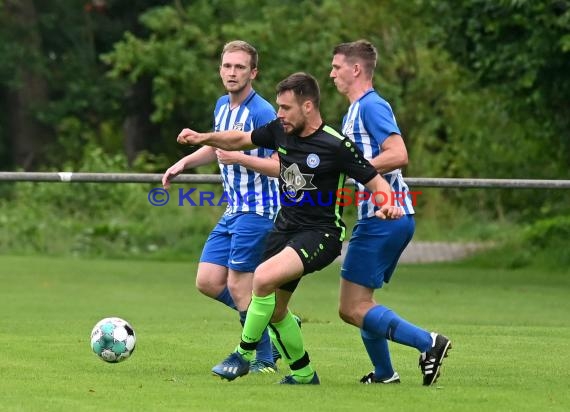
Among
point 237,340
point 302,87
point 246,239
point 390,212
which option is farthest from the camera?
point 237,340

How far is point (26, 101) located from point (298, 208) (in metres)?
40.2

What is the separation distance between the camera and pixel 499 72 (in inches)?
810

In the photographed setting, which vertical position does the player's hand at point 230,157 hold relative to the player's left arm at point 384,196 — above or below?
above

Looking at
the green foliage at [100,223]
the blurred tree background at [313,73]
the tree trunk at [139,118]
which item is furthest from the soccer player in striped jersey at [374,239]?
the tree trunk at [139,118]

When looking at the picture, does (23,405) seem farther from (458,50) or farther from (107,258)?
(107,258)

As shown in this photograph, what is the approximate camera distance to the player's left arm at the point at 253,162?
362 inches

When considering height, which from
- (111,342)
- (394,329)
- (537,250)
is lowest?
(537,250)

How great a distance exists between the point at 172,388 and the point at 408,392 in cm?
141

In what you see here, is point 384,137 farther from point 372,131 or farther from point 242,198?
point 242,198

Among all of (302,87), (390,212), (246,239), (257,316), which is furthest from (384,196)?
(246,239)

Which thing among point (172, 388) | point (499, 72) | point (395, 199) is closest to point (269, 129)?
point (395, 199)

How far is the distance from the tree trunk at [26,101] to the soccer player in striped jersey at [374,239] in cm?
3825

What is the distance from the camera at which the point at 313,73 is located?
3516cm

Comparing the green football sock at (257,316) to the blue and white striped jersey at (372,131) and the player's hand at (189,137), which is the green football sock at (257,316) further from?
the player's hand at (189,137)
